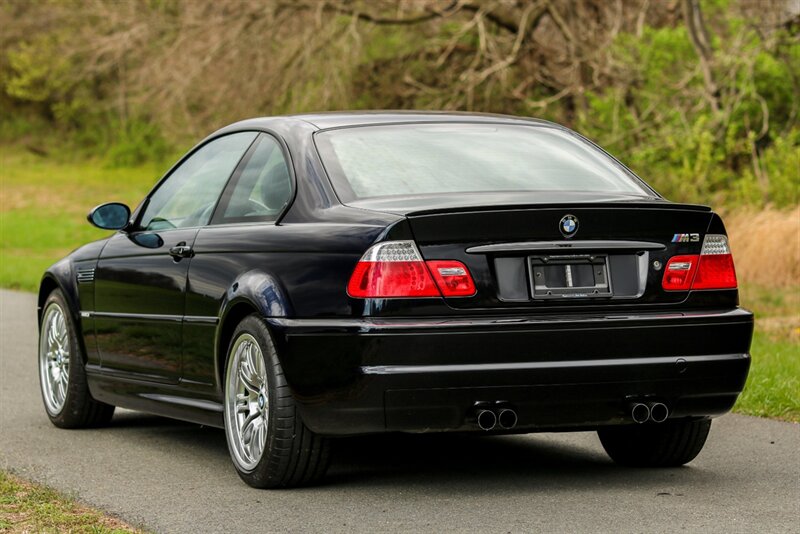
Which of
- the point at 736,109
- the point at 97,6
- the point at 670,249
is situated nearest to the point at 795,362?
the point at 670,249

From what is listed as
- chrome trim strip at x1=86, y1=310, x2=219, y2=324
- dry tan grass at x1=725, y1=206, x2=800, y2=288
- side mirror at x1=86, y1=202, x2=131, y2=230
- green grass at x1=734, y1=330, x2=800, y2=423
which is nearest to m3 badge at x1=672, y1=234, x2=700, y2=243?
chrome trim strip at x1=86, y1=310, x2=219, y2=324

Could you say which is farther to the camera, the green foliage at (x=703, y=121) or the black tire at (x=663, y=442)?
the green foliage at (x=703, y=121)

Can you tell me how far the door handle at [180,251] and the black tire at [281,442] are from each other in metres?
0.85

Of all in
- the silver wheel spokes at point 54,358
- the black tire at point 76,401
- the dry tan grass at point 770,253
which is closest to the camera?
the black tire at point 76,401

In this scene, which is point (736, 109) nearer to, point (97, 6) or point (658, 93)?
point (658, 93)

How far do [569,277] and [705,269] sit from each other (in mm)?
667

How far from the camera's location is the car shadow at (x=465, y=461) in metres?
6.39

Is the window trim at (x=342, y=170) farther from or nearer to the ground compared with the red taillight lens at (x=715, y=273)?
farther from the ground

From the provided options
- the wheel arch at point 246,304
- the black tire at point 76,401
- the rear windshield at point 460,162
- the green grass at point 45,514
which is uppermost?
the rear windshield at point 460,162

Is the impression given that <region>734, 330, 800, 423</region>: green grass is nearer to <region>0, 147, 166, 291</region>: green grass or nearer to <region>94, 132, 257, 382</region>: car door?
<region>94, 132, 257, 382</region>: car door

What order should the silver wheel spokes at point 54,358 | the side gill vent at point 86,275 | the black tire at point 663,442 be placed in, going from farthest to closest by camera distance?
1. the silver wheel spokes at point 54,358
2. the side gill vent at point 86,275
3. the black tire at point 663,442

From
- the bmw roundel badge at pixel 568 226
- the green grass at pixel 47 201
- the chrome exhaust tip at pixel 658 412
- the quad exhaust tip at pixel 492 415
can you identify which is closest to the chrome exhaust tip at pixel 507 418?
the quad exhaust tip at pixel 492 415

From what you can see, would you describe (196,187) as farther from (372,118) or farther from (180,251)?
(372,118)

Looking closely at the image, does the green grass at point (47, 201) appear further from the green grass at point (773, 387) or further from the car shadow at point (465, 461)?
the car shadow at point (465, 461)
